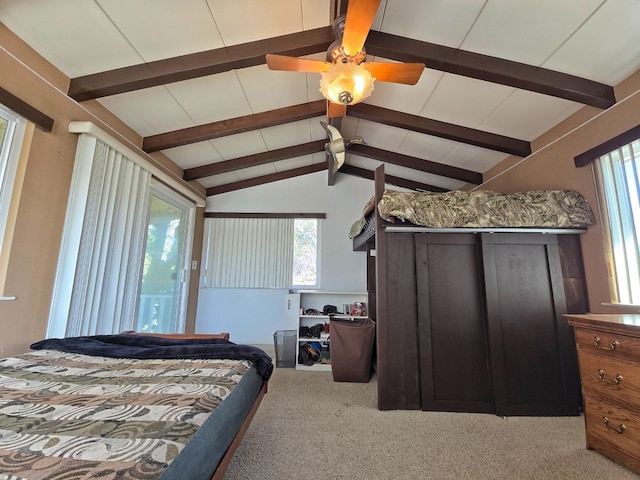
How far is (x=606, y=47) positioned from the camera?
6.29ft

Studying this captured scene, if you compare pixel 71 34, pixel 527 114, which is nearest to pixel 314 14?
pixel 71 34

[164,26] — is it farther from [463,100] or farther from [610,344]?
[610,344]

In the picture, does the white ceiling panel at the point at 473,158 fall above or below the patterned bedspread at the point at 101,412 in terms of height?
above

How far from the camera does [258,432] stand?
188 cm

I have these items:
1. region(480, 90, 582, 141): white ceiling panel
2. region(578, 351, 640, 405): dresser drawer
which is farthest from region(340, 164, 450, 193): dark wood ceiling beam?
region(578, 351, 640, 405): dresser drawer

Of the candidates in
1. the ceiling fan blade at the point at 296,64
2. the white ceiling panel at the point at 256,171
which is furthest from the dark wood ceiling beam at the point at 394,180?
the ceiling fan blade at the point at 296,64

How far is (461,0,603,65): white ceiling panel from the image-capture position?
1.78m

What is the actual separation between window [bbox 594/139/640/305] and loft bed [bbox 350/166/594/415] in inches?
6.0

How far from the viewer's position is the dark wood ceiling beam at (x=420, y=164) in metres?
4.00

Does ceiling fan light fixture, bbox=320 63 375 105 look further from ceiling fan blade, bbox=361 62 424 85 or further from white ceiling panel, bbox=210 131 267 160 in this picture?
white ceiling panel, bbox=210 131 267 160

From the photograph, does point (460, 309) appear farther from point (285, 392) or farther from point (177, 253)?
point (177, 253)

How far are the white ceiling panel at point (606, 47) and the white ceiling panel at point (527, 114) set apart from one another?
0.31 meters

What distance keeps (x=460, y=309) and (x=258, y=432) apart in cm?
181

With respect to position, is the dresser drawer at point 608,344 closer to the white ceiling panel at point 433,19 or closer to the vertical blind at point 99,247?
the white ceiling panel at point 433,19
